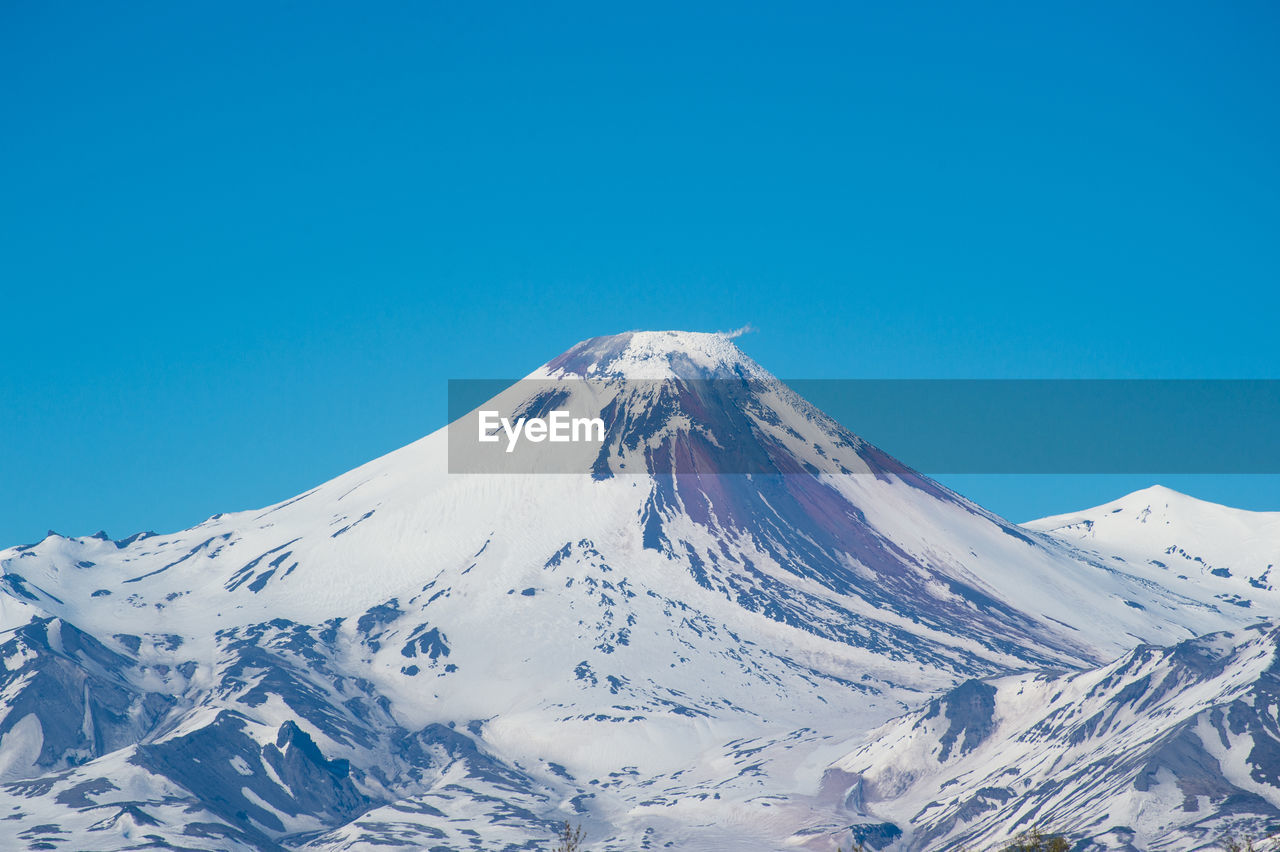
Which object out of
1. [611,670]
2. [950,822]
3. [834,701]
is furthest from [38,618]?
[950,822]

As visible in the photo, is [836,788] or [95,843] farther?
[836,788]

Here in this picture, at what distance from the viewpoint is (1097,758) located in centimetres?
13488

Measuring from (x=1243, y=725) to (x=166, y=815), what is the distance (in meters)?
90.0

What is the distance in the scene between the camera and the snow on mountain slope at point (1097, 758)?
120 meters

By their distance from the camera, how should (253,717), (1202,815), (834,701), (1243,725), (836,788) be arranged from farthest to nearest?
(834,701) < (253,717) < (836,788) < (1243,725) < (1202,815)

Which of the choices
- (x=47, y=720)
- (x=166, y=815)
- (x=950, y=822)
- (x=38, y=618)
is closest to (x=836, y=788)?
(x=950, y=822)

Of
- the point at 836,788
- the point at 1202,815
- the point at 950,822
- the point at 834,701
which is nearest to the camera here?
the point at 1202,815

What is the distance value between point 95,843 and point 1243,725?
93.1 metres

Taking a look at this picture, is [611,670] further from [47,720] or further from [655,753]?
[47,720]

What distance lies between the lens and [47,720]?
177875mm

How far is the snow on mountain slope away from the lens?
395 feet

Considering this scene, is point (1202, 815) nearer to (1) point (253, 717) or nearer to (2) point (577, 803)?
(2) point (577, 803)

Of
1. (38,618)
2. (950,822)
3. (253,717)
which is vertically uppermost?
(38,618)

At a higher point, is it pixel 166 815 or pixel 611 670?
pixel 611 670
